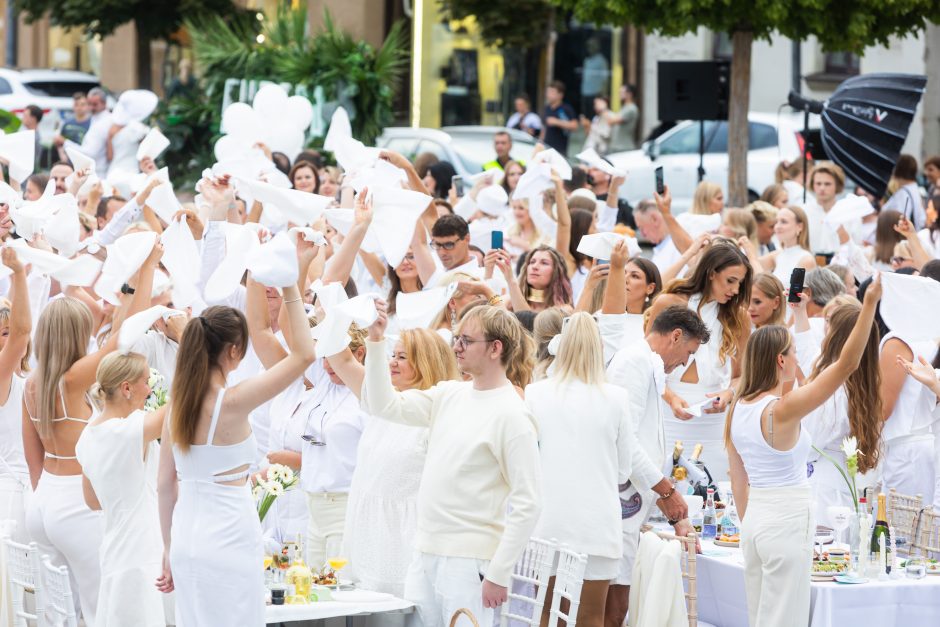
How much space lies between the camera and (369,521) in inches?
249

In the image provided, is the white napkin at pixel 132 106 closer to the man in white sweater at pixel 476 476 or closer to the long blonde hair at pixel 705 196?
the long blonde hair at pixel 705 196

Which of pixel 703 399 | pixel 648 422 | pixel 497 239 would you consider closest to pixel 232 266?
pixel 648 422

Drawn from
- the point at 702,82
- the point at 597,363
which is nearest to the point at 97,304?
the point at 597,363

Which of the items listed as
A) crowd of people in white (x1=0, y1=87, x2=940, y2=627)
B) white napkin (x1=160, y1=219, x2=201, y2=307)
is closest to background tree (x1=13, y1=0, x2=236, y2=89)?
crowd of people in white (x1=0, y1=87, x2=940, y2=627)

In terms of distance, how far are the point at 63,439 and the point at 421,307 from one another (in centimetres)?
181

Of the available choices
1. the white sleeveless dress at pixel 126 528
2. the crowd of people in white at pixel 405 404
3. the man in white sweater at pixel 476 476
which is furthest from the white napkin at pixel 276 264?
the white sleeveless dress at pixel 126 528

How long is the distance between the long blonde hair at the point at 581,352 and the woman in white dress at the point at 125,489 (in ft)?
5.23

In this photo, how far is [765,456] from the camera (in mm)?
6160

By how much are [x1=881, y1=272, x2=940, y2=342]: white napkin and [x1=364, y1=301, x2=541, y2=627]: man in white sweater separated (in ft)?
5.61

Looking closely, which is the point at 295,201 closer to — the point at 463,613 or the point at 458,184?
the point at 463,613

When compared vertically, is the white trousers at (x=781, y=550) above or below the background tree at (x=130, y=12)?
below

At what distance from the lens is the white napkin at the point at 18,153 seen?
8781mm

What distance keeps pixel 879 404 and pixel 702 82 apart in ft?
28.0

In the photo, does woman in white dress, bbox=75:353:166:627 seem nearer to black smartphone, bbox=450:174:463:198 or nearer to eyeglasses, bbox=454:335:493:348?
eyeglasses, bbox=454:335:493:348
